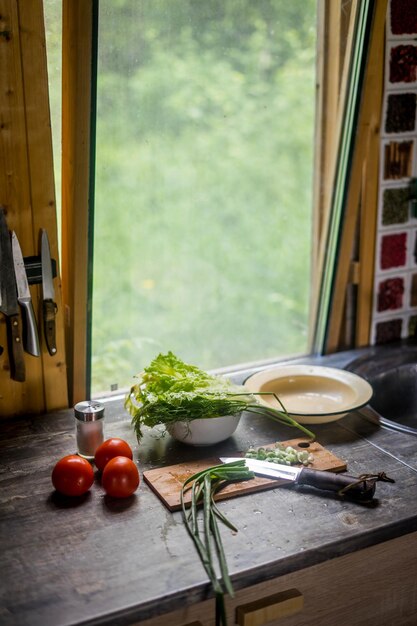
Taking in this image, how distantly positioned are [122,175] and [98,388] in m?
0.55

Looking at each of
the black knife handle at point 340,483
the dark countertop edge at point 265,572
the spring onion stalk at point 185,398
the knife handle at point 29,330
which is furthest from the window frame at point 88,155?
the dark countertop edge at point 265,572

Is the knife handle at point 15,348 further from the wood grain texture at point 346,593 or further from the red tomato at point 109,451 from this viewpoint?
the wood grain texture at point 346,593

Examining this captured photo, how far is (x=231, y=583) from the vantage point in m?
1.22

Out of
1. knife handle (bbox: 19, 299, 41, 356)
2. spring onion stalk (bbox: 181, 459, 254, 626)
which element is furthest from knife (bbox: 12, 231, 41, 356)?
spring onion stalk (bbox: 181, 459, 254, 626)

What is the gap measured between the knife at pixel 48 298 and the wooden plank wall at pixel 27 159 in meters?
0.01

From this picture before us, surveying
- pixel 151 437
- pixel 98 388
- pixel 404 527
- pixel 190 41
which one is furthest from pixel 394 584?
pixel 190 41

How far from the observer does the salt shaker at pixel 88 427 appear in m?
1.55

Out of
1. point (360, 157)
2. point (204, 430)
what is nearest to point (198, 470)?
point (204, 430)

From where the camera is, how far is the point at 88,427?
5.12ft

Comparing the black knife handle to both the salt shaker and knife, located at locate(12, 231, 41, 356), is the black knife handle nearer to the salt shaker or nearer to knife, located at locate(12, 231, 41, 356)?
the salt shaker

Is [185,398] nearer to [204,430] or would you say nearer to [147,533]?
[204,430]

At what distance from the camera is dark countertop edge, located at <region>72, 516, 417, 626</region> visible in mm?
1153

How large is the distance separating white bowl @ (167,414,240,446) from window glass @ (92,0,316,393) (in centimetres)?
41

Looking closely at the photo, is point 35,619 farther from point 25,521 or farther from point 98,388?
point 98,388
